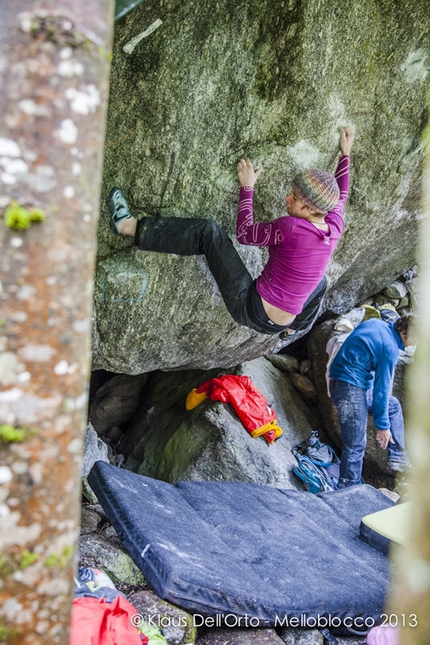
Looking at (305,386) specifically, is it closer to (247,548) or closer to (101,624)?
(247,548)

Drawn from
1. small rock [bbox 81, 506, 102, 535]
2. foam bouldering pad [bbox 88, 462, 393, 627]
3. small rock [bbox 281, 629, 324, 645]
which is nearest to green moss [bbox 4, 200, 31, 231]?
foam bouldering pad [bbox 88, 462, 393, 627]

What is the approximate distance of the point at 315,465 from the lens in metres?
9.06

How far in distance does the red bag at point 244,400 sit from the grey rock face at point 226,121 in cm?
195

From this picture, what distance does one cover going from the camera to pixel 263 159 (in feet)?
19.2

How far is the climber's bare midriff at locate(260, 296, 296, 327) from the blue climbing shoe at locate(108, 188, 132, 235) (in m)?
1.63

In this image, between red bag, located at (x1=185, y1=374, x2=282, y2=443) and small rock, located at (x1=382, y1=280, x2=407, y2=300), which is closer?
red bag, located at (x1=185, y1=374, x2=282, y2=443)

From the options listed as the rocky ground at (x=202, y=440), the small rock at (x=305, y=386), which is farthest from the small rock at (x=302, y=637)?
the small rock at (x=305, y=386)

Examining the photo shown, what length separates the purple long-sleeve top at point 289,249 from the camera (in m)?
5.07

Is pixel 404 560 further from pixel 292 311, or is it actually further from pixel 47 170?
pixel 292 311

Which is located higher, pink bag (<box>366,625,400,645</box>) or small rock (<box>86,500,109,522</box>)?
pink bag (<box>366,625,400,645</box>)

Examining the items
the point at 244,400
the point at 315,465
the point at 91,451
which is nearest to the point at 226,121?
the point at 244,400

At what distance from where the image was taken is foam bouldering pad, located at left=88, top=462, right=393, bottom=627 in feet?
13.8

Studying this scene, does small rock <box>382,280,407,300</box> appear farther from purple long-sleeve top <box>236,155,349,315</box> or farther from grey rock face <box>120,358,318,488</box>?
purple long-sleeve top <box>236,155,349,315</box>

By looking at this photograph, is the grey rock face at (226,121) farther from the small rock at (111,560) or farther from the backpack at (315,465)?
the backpack at (315,465)
